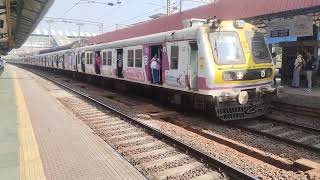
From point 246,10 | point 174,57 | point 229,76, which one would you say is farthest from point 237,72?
point 246,10

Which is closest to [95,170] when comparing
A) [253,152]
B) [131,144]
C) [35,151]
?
[35,151]

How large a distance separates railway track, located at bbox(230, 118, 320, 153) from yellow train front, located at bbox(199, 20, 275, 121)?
331 mm

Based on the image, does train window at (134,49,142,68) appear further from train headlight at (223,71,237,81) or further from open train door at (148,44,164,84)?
train headlight at (223,71,237,81)

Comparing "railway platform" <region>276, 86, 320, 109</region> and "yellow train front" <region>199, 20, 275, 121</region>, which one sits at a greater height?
"yellow train front" <region>199, 20, 275, 121</region>

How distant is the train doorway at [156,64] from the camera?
1349 centimetres

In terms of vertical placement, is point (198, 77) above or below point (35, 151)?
above

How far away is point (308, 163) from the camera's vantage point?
269 inches

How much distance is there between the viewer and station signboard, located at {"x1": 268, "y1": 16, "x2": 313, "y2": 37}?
1639cm

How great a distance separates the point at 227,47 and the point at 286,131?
2.70 metres

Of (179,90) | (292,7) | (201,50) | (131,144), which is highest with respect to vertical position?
(292,7)

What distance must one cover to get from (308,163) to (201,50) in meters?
4.78

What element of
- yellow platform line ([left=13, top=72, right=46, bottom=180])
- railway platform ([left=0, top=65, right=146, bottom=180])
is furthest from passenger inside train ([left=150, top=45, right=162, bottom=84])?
yellow platform line ([left=13, top=72, right=46, bottom=180])

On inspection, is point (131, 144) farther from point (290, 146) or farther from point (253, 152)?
point (290, 146)

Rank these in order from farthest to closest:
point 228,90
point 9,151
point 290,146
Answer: point 228,90 → point 290,146 → point 9,151
